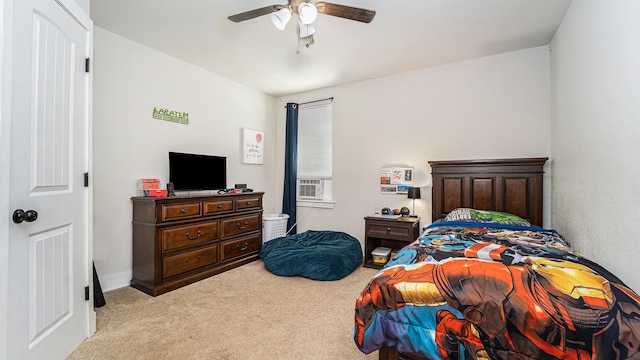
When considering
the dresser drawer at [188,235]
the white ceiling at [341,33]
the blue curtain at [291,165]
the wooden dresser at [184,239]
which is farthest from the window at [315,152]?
the dresser drawer at [188,235]

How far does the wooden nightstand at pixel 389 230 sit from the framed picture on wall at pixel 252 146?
2.13 metres

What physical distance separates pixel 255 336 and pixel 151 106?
2767 millimetres

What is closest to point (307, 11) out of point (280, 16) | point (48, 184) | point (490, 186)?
point (280, 16)

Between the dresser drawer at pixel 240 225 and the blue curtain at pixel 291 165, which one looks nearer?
the dresser drawer at pixel 240 225

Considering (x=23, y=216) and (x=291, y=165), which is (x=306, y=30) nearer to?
(x=23, y=216)

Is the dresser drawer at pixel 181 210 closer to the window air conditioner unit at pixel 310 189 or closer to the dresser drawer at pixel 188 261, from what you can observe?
the dresser drawer at pixel 188 261

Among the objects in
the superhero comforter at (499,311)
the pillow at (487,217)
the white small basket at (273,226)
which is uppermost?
the pillow at (487,217)

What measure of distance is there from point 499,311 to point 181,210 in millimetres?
2888

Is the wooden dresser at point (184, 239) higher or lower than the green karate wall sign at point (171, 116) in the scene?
lower

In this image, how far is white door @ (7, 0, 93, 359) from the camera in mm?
1361

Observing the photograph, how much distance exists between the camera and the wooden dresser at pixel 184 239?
279 centimetres

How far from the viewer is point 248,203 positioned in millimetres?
3826

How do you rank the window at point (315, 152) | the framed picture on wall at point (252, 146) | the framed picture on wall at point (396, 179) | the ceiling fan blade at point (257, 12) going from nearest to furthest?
the ceiling fan blade at point (257, 12) < the framed picture on wall at point (396, 179) < the framed picture on wall at point (252, 146) < the window at point (315, 152)

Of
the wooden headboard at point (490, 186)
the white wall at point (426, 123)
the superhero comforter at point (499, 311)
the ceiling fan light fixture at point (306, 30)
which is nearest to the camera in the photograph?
the superhero comforter at point (499, 311)
